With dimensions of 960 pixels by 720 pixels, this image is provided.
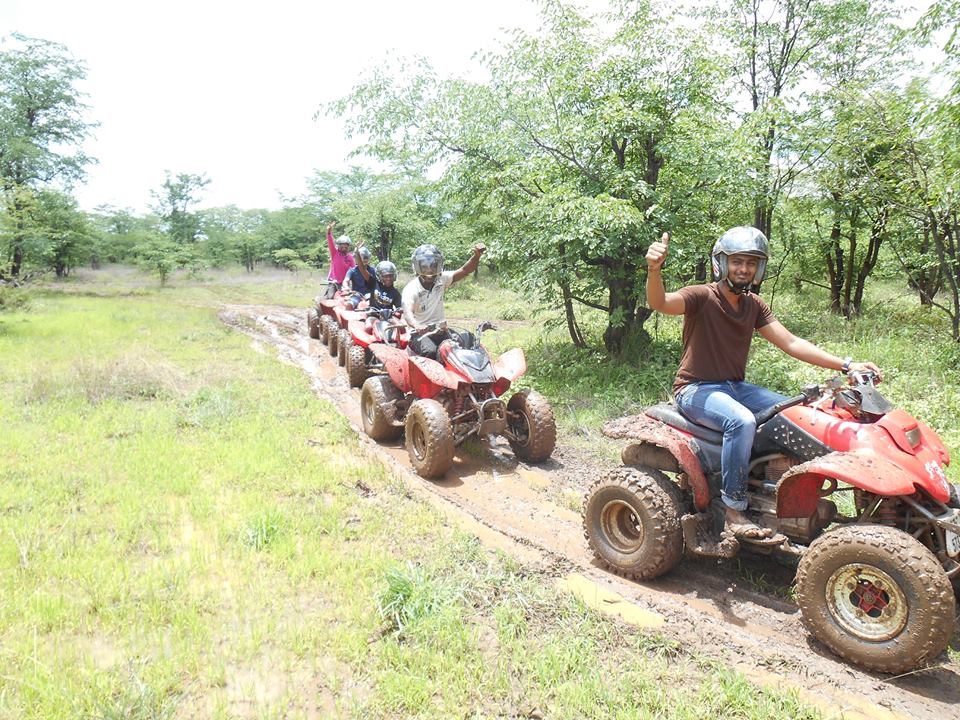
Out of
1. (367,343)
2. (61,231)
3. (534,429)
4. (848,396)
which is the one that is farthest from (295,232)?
(848,396)

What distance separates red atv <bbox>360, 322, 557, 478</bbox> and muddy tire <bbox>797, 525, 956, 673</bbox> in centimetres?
303

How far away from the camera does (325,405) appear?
7.37 metres

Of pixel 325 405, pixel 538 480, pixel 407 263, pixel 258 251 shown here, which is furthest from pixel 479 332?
pixel 258 251

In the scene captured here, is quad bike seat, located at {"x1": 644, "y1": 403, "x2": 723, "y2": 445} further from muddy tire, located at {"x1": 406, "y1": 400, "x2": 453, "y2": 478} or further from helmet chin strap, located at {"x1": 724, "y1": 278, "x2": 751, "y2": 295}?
muddy tire, located at {"x1": 406, "y1": 400, "x2": 453, "y2": 478}

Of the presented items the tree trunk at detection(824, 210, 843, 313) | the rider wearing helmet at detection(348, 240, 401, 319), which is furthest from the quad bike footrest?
the tree trunk at detection(824, 210, 843, 313)

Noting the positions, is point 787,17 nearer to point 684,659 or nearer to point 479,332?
point 479,332

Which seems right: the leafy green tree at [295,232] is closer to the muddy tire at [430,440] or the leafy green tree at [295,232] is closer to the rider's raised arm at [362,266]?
the rider's raised arm at [362,266]

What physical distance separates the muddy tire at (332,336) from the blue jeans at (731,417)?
8.19 metres

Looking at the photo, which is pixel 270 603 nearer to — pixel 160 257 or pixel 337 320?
pixel 337 320

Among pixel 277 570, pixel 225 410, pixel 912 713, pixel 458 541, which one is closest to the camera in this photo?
pixel 912 713

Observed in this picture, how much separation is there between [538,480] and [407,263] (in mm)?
20597

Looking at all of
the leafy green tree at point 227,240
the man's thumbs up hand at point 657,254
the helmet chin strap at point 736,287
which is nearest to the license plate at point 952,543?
the helmet chin strap at point 736,287

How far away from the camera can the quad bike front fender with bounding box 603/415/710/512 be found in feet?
11.7

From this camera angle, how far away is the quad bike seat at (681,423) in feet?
11.7
